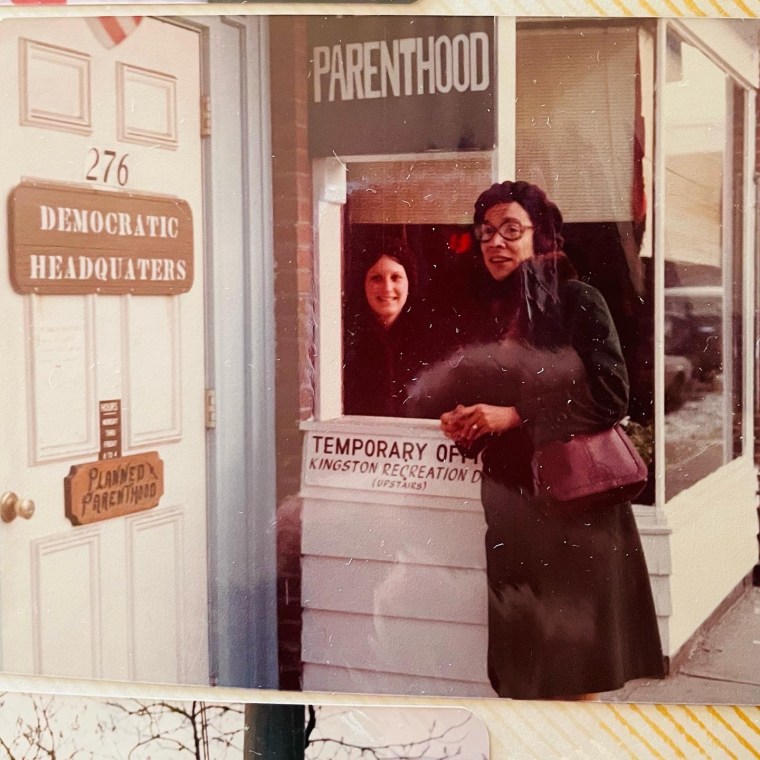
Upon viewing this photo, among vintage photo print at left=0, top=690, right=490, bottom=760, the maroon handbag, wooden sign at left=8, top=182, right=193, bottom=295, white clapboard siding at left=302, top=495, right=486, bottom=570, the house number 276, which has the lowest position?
vintage photo print at left=0, top=690, right=490, bottom=760

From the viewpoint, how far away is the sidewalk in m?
2.29

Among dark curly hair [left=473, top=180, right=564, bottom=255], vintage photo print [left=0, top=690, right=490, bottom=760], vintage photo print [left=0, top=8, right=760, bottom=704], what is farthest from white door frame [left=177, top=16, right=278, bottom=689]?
dark curly hair [left=473, top=180, right=564, bottom=255]

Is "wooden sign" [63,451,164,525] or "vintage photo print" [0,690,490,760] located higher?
"wooden sign" [63,451,164,525]

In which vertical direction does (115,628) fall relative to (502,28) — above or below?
below

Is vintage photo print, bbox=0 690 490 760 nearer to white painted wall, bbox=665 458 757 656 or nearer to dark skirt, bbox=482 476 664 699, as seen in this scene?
dark skirt, bbox=482 476 664 699

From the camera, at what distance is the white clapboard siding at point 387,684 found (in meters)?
2.36

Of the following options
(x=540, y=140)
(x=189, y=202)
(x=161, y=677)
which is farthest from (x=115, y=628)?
(x=540, y=140)

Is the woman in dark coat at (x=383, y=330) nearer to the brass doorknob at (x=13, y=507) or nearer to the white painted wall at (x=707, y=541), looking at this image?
the white painted wall at (x=707, y=541)

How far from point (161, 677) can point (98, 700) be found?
0.61ft

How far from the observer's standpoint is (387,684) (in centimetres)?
238

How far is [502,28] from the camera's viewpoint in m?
2.23

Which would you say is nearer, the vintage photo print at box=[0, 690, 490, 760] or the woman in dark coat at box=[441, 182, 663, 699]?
the woman in dark coat at box=[441, 182, 663, 699]

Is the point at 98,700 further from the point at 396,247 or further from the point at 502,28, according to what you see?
the point at 502,28

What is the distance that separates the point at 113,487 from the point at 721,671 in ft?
5.50
